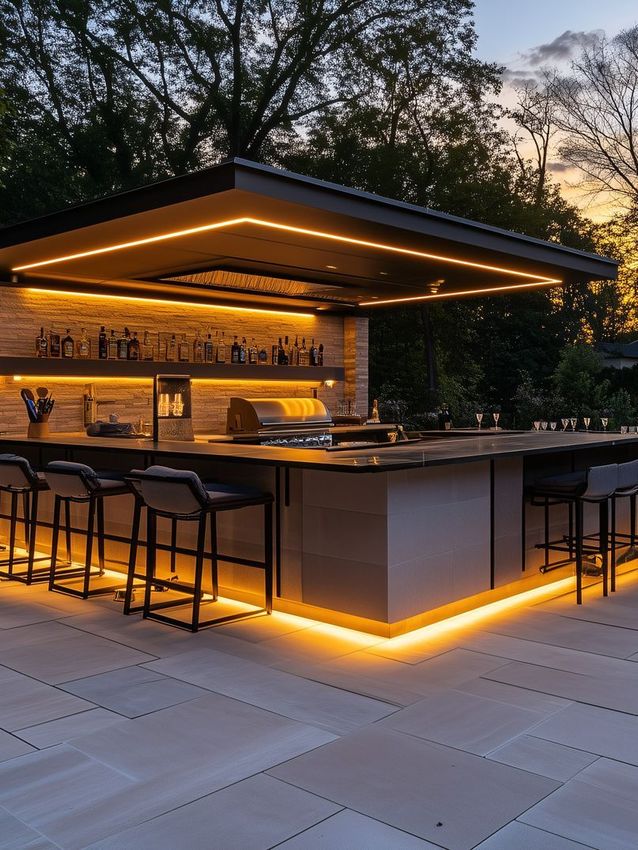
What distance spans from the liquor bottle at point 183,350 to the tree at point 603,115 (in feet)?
42.7

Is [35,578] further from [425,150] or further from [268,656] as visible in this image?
[425,150]

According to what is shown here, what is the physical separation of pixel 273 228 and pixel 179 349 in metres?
3.18

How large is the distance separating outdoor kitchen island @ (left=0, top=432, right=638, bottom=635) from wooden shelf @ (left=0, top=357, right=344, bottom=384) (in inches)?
61.1

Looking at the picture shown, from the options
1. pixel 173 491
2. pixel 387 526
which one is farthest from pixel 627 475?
pixel 173 491

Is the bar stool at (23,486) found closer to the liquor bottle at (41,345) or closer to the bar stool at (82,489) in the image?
the bar stool at (82,489)

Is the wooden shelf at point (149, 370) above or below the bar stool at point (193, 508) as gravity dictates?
above

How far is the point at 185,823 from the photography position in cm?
232

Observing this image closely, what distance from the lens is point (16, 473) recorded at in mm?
5355

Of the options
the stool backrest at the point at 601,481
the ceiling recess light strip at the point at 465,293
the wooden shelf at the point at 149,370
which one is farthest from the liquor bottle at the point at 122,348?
the stool backrest at the point at 601,481

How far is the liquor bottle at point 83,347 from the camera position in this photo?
712cm

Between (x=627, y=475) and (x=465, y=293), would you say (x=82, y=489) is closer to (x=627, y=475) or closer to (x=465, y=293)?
(x=627, y=475)

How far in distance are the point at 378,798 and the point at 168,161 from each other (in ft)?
46.6

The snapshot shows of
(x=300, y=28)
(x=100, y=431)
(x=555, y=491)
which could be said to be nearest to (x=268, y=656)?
(x=555, y=491)

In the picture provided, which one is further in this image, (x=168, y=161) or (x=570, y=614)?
(x=168, y=161)
